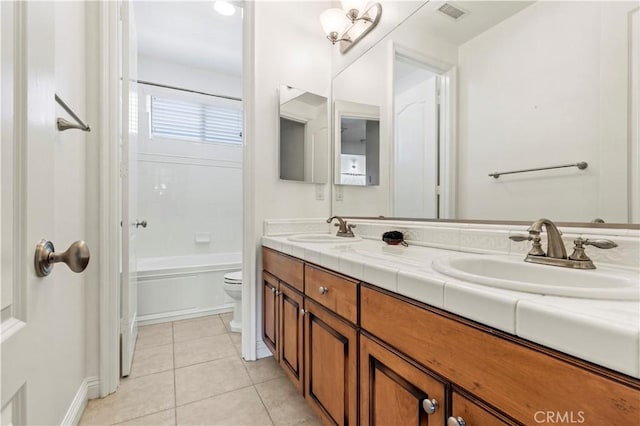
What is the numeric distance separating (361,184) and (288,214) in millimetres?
552

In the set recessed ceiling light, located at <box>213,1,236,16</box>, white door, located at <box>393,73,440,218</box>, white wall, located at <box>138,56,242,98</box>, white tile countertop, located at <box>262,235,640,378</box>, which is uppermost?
recessed ceiling light, located at <box>213,1,236,16</box>

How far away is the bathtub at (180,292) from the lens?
2.47m

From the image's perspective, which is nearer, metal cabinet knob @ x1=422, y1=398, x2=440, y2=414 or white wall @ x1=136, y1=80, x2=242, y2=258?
metal cabinet knob @ x1=422, y1=398, x2=440, y2=414

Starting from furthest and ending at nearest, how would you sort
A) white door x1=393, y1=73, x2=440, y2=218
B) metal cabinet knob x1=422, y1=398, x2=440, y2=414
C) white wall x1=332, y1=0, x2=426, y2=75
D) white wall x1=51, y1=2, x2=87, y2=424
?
1. white wall x1=332, y1=0, x2=426, y2=75
2. white door x1=393, y1=73, x2=440, y2=218
3. white wall x1=51, y1=2, x2=87, y2=424
4. metal cabinet knob x1=422, y1=398, x2=440, y2=414

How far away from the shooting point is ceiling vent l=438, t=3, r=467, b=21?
1.33 meters

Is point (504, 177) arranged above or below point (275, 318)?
above

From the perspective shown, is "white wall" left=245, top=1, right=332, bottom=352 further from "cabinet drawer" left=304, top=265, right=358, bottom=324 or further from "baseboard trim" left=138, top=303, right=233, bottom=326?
"baseboard trim" left=138, top=303, right=233, bottom=326

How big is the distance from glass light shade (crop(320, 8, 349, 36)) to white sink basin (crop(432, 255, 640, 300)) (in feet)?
6.07

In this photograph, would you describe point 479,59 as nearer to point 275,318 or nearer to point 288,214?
point 288,214

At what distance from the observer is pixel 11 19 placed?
0.41 m

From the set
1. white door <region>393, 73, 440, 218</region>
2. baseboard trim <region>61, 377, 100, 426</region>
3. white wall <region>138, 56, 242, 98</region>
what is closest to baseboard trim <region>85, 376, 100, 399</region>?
baseboard trim <region>61, 377, 100, 426</region>

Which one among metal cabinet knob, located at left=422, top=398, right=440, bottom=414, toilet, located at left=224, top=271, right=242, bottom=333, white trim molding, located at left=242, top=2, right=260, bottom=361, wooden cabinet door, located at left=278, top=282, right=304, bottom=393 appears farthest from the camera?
toilet, located at left=224, top=271, right=242, bottom=333

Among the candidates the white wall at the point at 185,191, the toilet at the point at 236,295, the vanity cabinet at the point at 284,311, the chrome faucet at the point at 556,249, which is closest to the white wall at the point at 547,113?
the chrome faucet at the point at 556,249

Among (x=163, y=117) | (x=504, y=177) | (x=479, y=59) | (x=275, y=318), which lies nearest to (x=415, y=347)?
(x=504, y=177)
